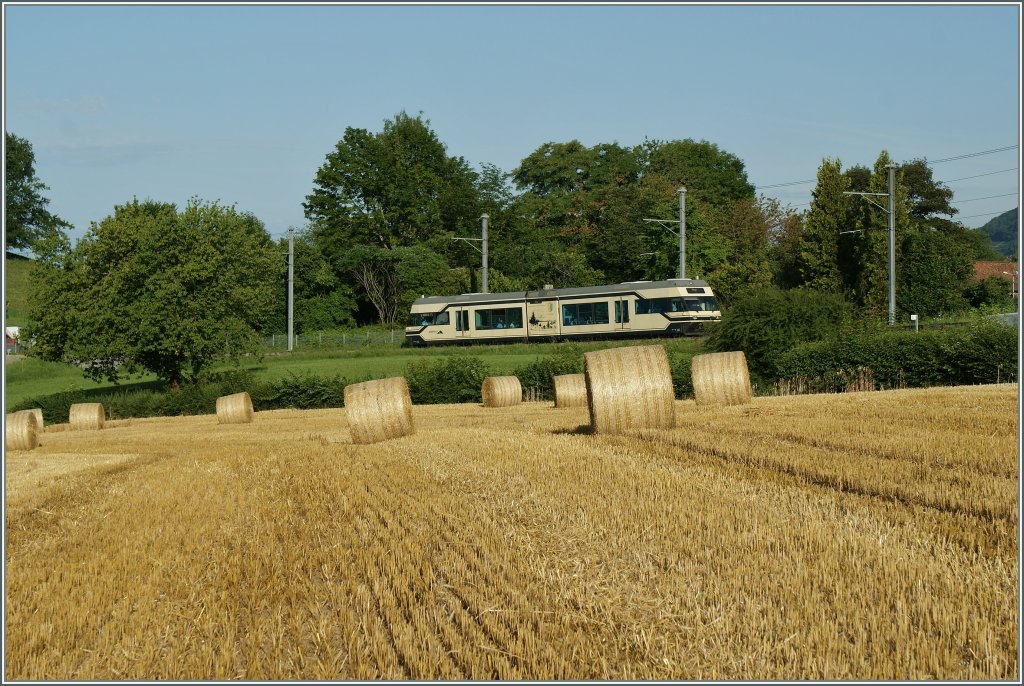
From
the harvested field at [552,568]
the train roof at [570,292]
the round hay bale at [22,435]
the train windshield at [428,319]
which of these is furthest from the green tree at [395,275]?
the harvested field at [552,568]

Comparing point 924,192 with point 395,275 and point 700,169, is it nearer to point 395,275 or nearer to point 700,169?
point 700,169

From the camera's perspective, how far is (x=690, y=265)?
63.8m

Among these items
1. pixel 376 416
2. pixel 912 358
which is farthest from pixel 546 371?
pixel 376 416

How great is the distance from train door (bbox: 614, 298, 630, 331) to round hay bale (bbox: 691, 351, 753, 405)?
31.5m

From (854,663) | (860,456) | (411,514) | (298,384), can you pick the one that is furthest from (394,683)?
(298,384)

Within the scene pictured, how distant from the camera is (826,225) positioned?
6241cm

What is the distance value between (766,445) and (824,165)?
2128 inches

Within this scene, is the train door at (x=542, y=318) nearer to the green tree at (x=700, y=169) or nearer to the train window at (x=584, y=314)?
the train window at (x=584, y=314)

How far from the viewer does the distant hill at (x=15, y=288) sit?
62900mm

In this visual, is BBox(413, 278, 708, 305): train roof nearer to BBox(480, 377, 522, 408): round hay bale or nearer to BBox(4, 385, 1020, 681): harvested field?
BBox(480, 377, 522, 408): round hay bale

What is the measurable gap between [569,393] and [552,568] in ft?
66.9

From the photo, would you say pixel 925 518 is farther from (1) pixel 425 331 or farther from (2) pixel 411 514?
(1) pixel 425 331

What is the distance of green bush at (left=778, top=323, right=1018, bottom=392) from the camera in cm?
2516

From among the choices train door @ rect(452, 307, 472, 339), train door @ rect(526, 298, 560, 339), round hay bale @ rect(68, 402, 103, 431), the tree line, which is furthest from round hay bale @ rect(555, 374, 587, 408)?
train door @ rect(452, 307, 472, 339)
